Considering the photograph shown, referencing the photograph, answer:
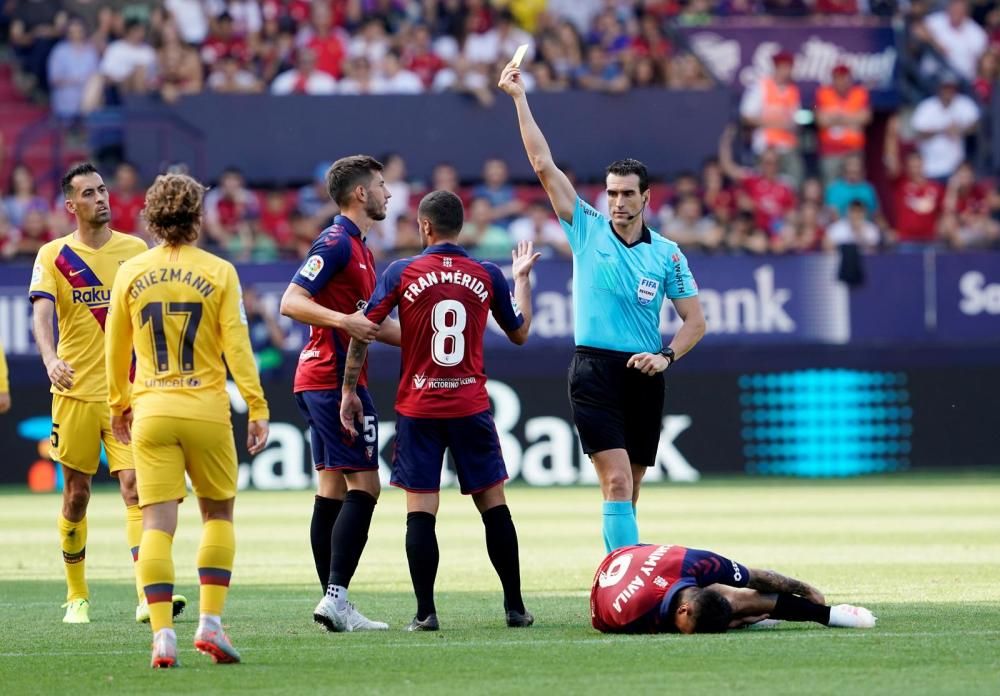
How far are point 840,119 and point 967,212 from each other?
238cm

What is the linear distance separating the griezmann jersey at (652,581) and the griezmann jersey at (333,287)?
177cm

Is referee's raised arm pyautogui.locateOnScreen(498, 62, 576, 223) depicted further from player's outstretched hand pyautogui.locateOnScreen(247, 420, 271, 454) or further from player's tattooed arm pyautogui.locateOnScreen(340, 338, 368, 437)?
player's outstretched hand pyautogui.locateOnScreen(247, 420, 271, 454)

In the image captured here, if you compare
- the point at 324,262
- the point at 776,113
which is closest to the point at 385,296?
the point at 324,262

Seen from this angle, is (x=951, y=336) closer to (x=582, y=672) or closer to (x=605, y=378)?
(x=605, y=378)

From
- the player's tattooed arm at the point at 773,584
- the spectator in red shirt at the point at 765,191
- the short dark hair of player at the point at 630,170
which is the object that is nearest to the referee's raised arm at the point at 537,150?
the short dark hair of player at the point at 630,170

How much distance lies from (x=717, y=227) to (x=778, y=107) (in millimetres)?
3220

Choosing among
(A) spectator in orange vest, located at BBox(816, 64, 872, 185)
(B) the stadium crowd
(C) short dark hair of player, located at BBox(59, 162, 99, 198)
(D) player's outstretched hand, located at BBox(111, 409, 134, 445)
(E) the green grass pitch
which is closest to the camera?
(E) the green grass pitch

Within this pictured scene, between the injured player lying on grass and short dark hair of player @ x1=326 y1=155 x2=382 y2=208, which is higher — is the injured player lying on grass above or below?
below

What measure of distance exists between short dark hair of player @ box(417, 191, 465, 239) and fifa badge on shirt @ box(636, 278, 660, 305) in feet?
4.07

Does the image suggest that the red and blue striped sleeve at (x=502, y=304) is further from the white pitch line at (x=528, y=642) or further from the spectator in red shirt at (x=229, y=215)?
the spectator in red shirt at (x=229, y=215)

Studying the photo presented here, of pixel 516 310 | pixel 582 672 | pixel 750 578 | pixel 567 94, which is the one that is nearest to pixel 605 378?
pixel 516 310

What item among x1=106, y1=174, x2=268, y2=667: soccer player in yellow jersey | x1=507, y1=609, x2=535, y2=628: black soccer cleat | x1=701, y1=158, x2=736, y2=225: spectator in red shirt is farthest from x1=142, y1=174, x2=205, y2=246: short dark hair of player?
x1=701, y1=158, x2=736, y2=225: spectator in red shirt

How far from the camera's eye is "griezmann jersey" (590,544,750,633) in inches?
348

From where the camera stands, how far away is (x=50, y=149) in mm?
24219
